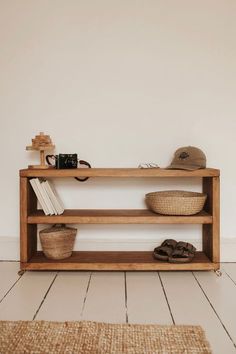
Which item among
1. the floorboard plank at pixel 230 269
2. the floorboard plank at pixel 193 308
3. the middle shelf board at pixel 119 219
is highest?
the middle shelf board at pixel 119 219

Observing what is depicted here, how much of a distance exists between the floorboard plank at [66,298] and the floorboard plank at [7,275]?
237 mm

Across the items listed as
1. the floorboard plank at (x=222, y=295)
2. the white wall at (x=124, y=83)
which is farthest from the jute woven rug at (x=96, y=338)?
the white wall at (x=124, y=83)

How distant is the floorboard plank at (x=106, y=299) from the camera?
64.6 inches

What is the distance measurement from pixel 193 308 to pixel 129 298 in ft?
1.04

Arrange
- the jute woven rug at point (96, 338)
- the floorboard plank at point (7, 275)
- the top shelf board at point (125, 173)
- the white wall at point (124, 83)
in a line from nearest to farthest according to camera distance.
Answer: the jute woven rug at point (96, 338), the floorboard plank at point (7, 275), the top shelf board at point (125, 173), the white wall at point (124, 83)

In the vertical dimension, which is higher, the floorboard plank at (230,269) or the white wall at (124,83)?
the white wall at (124,83)

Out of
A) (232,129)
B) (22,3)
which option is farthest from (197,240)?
(22,3)

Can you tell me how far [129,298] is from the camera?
186 centimetres

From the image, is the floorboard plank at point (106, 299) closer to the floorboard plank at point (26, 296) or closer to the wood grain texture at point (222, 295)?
the floorboard plank at point (26, 296)

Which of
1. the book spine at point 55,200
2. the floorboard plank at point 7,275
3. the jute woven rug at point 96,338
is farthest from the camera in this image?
the book spine at point 55,200

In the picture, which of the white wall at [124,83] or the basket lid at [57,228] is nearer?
the basket lid at [57,228]

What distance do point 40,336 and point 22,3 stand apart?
2074 millimetres

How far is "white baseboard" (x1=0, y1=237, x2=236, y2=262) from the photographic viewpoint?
251cm

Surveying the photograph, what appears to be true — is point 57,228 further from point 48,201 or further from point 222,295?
point 222,295
